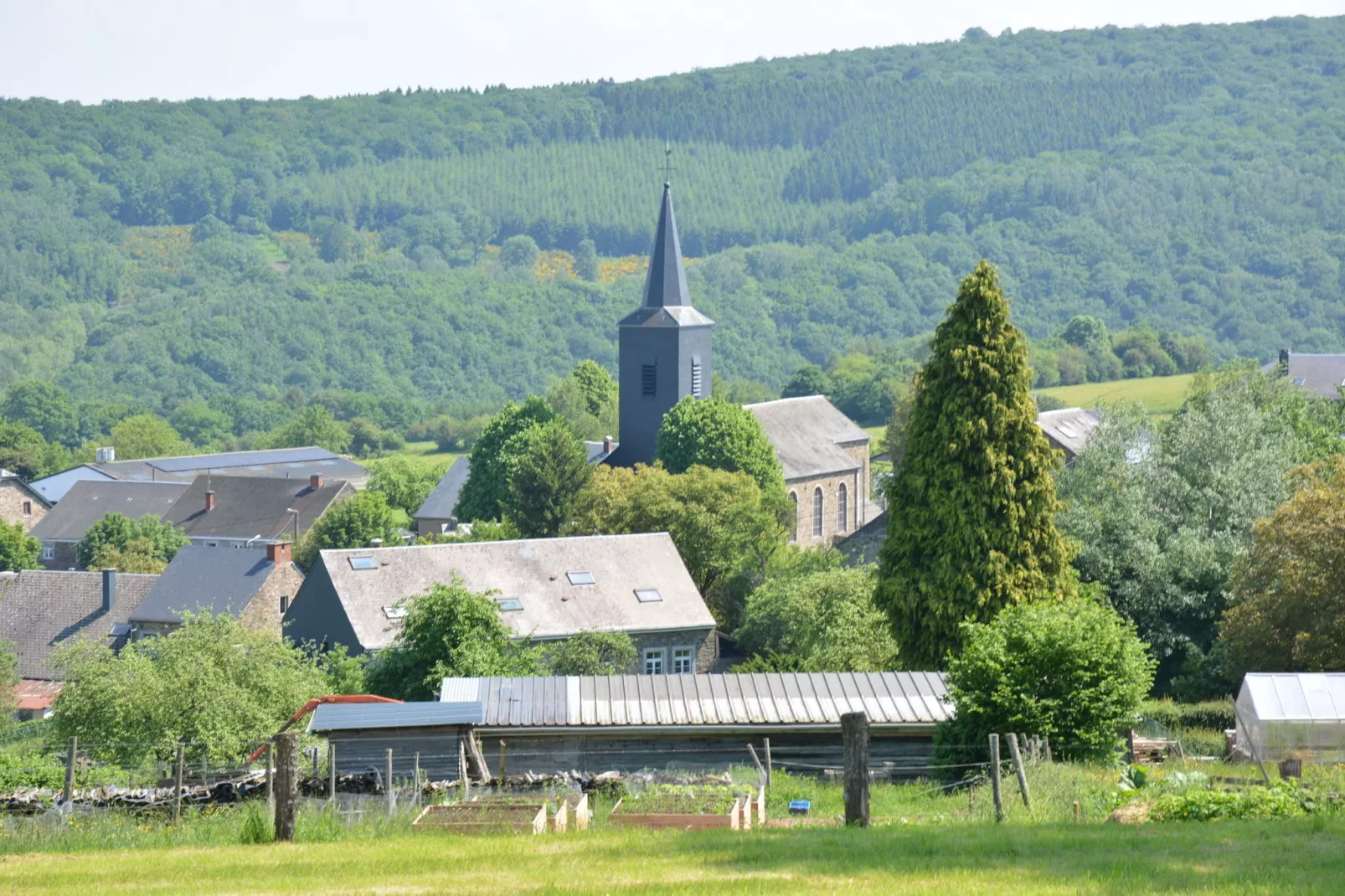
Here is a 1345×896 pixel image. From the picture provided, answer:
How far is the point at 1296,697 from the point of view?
2414 centimetres

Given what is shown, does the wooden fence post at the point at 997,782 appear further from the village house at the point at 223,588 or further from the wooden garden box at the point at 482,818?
the village house at the point at 223,588

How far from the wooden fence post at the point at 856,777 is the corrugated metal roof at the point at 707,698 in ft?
26.5

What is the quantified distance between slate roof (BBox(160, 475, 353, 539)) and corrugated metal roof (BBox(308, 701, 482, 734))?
223 ft

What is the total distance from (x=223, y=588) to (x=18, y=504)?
54699mm

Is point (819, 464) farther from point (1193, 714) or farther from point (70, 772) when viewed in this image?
point (70, 772)

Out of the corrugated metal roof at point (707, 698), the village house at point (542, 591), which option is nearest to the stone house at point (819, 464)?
the village house at point (542, 591)

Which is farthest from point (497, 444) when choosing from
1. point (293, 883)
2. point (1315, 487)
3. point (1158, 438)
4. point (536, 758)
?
point (293, 883)

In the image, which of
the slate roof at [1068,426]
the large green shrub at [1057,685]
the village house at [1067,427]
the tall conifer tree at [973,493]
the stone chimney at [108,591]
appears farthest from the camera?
the slate roof at [1068,426]

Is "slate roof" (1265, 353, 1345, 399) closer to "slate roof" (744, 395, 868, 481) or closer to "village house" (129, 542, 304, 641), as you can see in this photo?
"slate roof" (744, 395, 868, 481)

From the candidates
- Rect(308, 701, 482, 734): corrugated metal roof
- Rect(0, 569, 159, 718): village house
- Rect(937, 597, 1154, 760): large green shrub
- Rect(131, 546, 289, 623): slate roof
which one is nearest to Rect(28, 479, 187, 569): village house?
Rect(0, 569, 159, 718): village house

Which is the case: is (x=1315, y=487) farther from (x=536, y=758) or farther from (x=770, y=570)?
(x=770, y=570)

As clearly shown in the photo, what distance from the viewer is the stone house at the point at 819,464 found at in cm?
8025

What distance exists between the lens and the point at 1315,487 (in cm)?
3309

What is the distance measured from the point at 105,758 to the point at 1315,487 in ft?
73.2
